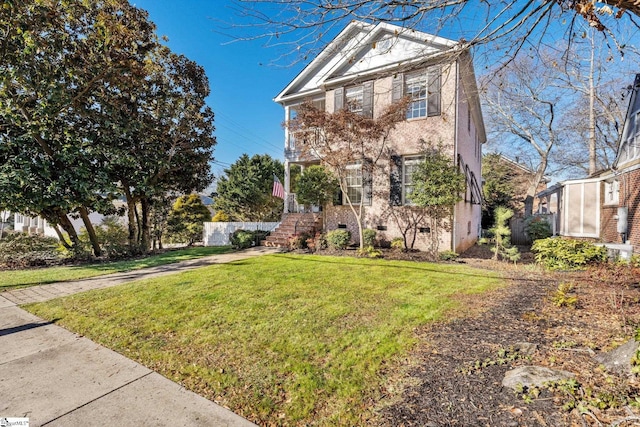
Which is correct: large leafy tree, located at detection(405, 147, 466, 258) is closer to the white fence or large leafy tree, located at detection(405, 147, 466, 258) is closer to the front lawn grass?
the front lawn grass

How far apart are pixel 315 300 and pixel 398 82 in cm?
882

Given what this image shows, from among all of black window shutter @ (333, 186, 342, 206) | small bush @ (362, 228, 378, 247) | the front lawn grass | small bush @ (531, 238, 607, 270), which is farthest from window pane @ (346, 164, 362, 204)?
small bush @ (531, 238, 607, 270)

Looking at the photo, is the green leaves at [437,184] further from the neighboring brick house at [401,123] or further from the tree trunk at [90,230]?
the tree trunk at [90,230]

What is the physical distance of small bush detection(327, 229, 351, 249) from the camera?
10375 mm

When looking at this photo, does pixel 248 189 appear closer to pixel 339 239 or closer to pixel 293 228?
pixel 293 228

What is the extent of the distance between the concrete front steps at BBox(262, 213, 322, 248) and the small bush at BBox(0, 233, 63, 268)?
7.01 m

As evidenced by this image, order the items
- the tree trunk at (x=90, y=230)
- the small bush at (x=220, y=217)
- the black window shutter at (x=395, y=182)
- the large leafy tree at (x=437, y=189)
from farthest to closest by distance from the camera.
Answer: the small bush at (x=220, y=217), the black window shutter at (x=395, y=182), the tree trunk at (x=90, y=230), the large leafy tree at (x=437, y=189)

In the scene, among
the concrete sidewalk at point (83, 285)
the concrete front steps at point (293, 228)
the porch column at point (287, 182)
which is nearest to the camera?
the concrete sidewalk at point (83, 285)

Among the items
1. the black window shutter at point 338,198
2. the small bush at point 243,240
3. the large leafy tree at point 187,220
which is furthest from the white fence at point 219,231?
the black window shutter at point 338,198

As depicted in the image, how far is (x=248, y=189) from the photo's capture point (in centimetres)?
2056

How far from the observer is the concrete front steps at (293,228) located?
11.9 m

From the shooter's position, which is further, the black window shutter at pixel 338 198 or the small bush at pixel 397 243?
the black window shutter at pixel 338 198

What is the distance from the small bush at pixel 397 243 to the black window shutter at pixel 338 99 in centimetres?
583

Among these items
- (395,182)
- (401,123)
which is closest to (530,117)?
(401,123)
